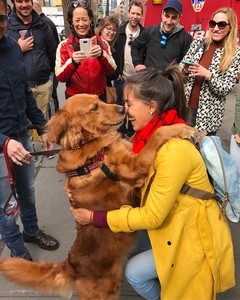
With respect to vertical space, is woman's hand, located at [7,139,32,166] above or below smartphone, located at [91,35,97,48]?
below

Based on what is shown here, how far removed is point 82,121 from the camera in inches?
80.4

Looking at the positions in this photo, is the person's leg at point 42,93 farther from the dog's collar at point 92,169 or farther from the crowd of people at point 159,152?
the dog's collar at point 92,169

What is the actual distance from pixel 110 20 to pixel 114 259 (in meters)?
3.94

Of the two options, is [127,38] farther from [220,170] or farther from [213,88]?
[220,170]

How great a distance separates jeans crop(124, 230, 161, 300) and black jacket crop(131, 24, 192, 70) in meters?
2.51

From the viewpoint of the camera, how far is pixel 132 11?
458cm

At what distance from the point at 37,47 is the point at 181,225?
3.17 metres

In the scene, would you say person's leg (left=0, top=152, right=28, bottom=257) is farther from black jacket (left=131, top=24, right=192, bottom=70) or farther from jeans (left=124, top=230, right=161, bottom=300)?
black jacket (left=131, top=24, right=192, bottom=70)

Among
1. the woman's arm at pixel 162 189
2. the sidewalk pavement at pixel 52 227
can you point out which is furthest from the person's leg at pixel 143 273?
the sidewalk pavement at pixel 52 227

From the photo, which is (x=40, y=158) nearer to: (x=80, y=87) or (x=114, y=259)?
(x=80, y=87)

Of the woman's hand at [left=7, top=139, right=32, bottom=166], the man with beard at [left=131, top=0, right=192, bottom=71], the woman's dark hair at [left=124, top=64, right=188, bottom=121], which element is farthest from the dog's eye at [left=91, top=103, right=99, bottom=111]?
the man with beard at [left=131, top=0, right=192, bottom=71]

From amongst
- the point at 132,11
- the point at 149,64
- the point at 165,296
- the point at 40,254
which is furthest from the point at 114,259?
the point at 132,11

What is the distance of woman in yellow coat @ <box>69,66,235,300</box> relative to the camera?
1613 mm

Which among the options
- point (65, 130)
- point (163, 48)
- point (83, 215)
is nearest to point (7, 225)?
point (83, 215)
